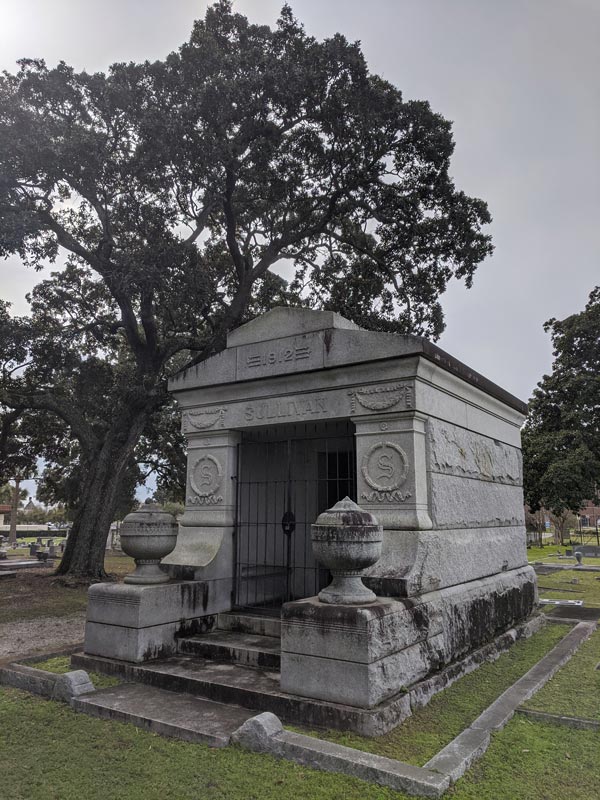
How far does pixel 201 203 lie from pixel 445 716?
12599mm

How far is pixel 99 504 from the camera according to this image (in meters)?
14.7

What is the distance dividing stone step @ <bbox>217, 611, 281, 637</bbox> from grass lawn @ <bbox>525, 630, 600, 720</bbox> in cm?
258

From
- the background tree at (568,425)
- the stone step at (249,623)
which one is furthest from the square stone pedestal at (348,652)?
the background tree at (568,425)

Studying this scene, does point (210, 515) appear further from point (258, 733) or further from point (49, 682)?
point (258, 733)

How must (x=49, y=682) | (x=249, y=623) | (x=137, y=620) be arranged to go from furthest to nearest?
(x=249, y=623) < (x=137, y=620) < (x=49, y=682)

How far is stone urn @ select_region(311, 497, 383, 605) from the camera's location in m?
4.39

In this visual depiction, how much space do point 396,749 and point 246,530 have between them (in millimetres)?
3977

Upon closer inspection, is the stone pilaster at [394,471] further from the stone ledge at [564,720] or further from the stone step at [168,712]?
the stone step at [168,712]

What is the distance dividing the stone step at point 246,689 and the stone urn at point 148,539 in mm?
860

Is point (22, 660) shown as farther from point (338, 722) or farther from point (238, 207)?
point (238, 207)

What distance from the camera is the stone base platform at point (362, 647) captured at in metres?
4.07

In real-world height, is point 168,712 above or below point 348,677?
below

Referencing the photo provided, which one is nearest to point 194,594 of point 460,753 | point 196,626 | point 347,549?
point 196,626

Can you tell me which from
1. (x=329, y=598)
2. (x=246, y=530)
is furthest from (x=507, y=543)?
(x=329, y=598)
